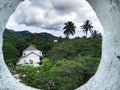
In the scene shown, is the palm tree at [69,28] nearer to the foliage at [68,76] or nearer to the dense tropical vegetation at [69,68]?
the dense tropical vegetation at [69,68]

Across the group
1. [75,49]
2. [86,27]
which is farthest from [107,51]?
[86,27]

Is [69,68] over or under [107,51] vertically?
under

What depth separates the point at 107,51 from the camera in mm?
2459

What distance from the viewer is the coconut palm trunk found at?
94.7 inches

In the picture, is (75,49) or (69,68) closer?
(69,68)

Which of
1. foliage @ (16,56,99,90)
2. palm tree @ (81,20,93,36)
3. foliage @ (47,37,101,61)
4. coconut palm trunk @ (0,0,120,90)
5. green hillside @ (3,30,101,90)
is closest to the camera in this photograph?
coconut palm trunk @ (0,0,120,90)


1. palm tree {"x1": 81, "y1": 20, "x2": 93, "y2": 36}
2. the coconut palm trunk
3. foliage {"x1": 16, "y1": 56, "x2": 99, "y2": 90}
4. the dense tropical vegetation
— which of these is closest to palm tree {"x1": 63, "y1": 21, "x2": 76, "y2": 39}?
palm tree {"x1": 81, "y1": 20, "x2": 93, "y2": 36}

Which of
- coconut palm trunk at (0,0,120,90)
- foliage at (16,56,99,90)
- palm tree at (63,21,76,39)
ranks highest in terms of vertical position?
palm tree at (63,21,76,39)

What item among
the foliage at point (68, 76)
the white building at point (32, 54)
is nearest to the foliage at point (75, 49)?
the foliage at point (68, 76)

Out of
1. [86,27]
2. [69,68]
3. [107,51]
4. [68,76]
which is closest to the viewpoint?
[107,51]

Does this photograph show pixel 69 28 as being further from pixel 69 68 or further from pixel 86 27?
pixel 69 68

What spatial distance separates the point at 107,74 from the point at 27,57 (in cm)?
3967

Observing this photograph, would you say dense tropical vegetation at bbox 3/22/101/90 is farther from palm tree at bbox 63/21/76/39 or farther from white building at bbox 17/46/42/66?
white building at bbox 17/46/42/66

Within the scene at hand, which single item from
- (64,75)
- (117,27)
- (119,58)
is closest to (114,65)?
(119,58)
